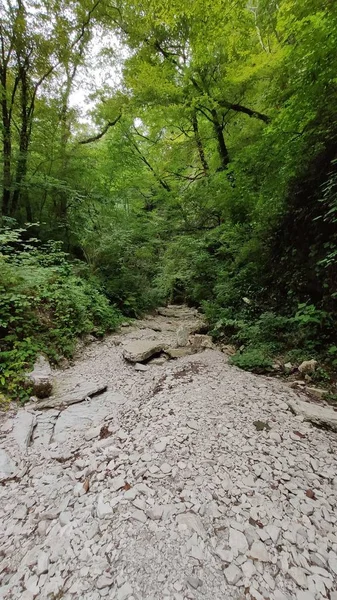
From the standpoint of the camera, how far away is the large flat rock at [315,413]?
2689 mm

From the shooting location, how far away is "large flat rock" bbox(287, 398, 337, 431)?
2.69 metres

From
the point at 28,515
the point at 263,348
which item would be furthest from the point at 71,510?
the point at 263,348

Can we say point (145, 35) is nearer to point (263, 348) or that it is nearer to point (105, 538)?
point (263, 348)

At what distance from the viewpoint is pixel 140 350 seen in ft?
16.6

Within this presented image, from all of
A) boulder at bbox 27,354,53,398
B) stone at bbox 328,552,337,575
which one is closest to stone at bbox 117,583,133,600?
stone at bbox 328,552,337,575

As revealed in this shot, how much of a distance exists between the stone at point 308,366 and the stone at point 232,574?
295cm

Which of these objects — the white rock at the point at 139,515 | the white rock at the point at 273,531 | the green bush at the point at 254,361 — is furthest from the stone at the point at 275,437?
the green bush at the point at 254,361

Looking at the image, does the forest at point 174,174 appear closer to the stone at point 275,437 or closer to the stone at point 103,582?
the stone at point 275,437

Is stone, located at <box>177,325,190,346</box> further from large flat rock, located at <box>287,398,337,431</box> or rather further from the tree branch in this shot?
the tree branch

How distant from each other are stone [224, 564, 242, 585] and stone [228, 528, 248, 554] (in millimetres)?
94

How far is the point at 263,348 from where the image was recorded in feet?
15.2

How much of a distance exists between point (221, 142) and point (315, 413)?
27.8ft

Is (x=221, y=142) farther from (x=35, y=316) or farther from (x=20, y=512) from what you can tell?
(x=20, y=512)

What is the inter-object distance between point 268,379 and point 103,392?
2.64m
